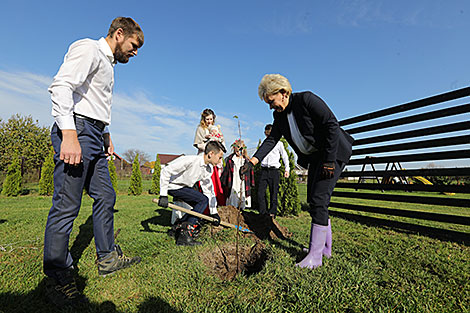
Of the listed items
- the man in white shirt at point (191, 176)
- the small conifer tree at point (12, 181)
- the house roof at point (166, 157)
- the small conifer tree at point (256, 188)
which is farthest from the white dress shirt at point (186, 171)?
the house roof at point (166, 157)

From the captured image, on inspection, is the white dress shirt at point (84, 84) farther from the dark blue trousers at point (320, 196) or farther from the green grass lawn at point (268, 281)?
the dark blue trousers at point (320, 196)

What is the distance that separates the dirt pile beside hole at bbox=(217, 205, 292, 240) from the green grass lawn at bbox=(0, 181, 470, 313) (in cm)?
53

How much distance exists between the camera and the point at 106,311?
1.70m

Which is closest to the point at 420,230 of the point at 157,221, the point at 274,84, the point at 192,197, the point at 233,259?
the point at 233,259

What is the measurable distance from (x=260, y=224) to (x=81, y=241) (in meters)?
2.66

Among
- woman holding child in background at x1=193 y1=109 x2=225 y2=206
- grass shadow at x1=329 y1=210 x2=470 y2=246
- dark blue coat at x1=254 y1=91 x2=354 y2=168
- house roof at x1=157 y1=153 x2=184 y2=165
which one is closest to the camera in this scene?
dark blue coat at x1=254 y1=91 x2=354 y2=168

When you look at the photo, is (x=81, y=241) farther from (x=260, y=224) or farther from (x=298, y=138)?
(x=298, y=138)

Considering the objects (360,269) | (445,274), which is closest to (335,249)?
(360,269)

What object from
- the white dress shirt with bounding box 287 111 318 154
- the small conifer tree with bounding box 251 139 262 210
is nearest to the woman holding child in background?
the small conifer tree with bounding box 251 139 262 210

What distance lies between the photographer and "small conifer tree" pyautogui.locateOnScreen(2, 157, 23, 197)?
32.2 feet

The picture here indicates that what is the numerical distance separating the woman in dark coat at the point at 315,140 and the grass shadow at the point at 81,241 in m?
2.43

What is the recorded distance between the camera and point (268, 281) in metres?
2.01

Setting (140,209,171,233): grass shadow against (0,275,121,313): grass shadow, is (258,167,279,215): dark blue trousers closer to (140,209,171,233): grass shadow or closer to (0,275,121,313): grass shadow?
(140,209,171,233): grass shadow

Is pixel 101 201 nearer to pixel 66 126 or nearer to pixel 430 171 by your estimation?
pixel 66 126
